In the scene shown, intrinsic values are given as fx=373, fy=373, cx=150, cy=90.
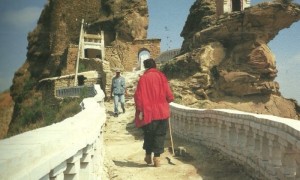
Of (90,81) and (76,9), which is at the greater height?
(76,9)

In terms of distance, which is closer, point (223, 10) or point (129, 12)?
point (223, 10)

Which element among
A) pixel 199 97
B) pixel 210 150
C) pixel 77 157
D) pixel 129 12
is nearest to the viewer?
pixel 77 157

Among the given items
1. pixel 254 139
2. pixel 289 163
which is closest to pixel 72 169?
pixel 289 163

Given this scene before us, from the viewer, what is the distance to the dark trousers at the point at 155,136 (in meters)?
7.68

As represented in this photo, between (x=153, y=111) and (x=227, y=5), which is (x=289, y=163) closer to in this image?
(x=153, y=111)

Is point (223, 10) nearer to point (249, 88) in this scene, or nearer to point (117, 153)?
point (249, 88)

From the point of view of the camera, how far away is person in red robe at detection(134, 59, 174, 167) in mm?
7711

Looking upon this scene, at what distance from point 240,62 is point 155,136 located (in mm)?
15406

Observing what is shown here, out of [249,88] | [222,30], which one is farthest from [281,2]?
[249,88]

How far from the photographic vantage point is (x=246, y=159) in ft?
22.4

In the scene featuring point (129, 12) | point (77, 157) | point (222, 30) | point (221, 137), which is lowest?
point (221, 137)

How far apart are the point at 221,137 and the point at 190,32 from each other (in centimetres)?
1925

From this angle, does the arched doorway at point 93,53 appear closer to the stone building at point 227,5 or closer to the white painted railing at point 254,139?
the stone building at point 227,5

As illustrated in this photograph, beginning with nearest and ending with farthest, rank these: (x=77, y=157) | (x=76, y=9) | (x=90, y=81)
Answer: (x=77, y=157) < (x=90, y=81) < (x=76, y=9)
